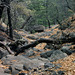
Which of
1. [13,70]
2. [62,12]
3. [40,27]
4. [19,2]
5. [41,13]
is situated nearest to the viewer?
[13,70]

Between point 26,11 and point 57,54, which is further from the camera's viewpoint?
point 26,11

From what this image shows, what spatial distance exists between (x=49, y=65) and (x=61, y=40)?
Answer: 3094mm

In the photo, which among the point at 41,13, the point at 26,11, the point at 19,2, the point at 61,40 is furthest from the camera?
the point at 41,13

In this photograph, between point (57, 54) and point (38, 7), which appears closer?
point (57, 54)

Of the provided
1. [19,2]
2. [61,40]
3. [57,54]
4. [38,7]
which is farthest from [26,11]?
[38,7]

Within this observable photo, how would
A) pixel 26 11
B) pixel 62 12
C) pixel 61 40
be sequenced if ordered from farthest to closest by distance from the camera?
pixel 62 12 < pixel 26 11 < pixel 61 40

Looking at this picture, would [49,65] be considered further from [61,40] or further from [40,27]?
[40,27]

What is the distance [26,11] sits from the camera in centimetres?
1489

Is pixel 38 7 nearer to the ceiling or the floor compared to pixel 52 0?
nearer to the floor

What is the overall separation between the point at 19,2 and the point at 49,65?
11.6 m

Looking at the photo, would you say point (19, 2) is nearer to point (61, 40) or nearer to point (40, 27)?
point (61, 40)

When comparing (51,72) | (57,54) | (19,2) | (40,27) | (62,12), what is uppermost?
(19,2)

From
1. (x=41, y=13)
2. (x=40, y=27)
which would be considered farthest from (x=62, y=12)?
(x=40, y=27)

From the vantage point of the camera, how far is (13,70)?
15.7 feet
